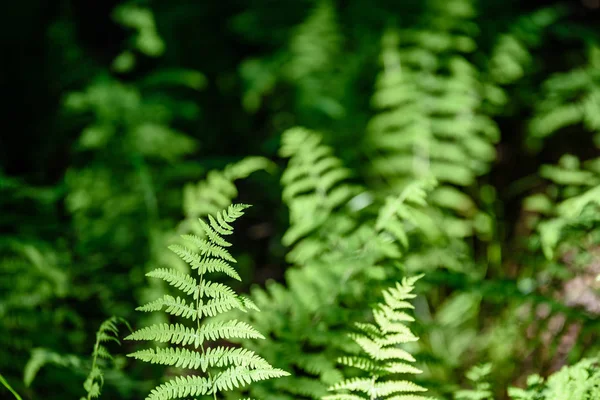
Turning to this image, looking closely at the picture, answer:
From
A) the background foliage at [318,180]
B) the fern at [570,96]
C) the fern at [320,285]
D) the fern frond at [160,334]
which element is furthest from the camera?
the fern at [570,96]

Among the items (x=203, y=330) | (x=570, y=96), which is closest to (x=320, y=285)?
(x=203, y=330)

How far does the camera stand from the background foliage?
187 cm

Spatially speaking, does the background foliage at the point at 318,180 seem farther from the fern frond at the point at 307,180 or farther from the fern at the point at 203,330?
the fern at the point at 203,330

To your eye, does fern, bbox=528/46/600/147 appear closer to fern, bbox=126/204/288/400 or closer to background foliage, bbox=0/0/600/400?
background foliage, bbox=0/0/600/400

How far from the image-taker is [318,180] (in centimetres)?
210

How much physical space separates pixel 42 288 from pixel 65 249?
0.37m

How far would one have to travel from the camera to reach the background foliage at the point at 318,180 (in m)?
1.87

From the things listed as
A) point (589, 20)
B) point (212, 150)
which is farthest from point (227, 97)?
point (589, 20)

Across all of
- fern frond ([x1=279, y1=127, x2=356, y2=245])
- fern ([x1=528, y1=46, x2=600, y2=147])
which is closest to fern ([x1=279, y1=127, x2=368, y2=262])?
fern frond ([x1=279, y1=127, x2=356, y2=245])

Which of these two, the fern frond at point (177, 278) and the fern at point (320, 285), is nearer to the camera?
the fern frond at point (177, 278)

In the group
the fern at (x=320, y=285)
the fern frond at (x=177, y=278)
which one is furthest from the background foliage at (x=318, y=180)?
the fern frond at (x=177, y=278)

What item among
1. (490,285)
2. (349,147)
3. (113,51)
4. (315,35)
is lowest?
(490,285)

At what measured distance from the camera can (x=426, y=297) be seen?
9.34ft

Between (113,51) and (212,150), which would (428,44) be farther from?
(113,51)
